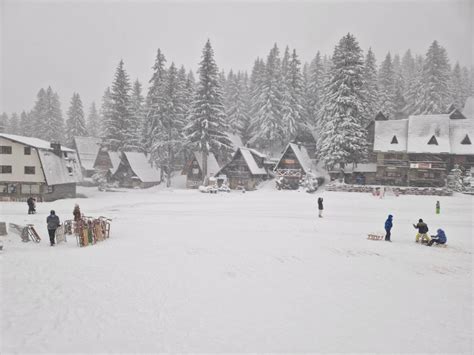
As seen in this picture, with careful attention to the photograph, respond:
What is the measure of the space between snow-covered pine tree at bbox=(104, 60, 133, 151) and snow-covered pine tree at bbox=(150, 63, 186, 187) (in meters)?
7.94

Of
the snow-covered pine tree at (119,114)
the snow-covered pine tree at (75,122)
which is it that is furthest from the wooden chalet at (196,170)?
the snow-covered pine tree at (75,122)

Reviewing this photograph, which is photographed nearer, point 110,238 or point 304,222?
point 110,238

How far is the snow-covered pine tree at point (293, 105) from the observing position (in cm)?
5366

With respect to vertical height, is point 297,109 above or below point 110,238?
above

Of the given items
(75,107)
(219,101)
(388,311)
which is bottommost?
(388,311)

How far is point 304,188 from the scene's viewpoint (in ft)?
139

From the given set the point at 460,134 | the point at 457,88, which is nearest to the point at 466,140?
the point at 460,134

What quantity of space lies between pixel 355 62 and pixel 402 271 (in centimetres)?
3686

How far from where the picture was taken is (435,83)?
181ft

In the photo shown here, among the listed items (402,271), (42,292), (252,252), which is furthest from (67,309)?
(402,271)

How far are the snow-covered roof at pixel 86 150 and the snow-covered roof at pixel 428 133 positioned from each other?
6128 cm

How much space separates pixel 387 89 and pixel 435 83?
8.04m

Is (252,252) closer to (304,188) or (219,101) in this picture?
(304,188)

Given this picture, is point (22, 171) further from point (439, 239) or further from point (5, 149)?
point (439, 239)
